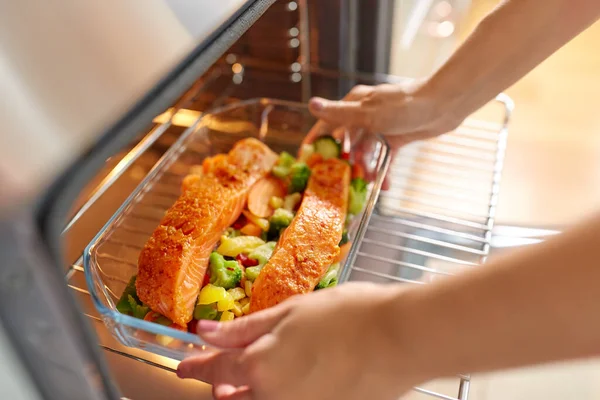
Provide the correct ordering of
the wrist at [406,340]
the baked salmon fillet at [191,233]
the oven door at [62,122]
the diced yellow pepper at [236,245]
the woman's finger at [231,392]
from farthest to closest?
the diced yellow pepper at [236,245]
the baked salmon fillet at [191,233]
the woman's finger at [231,392]
the wrist at [406,340]
the oven door at [62,122]

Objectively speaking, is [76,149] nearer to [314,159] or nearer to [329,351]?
[329,351]

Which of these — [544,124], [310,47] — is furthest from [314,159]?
[544,124]

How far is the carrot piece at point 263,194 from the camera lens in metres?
0.93

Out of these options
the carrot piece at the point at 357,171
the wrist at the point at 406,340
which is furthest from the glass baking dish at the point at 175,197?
the wrist at the point at 406,340

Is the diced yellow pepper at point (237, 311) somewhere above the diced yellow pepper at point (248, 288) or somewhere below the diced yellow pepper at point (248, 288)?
below

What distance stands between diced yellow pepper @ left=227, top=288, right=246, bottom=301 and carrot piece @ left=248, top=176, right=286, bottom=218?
16cm

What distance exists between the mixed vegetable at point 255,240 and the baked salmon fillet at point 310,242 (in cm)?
3

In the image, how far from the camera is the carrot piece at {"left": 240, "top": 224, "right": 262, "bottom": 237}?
907mm

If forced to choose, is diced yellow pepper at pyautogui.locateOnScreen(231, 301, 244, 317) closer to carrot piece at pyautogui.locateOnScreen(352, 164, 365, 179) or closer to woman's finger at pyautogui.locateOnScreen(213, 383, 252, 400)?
woman's finger at pyautogui.locateOnScreen(213, 383, 252, 400)

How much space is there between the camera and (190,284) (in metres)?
0.76

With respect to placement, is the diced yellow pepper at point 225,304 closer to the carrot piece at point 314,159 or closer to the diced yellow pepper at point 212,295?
the diced yellow pepper at point 212,295

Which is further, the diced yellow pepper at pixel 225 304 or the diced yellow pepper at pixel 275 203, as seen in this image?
the diced yellow pepper at pixel 275 203

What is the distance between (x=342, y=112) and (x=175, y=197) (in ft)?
1.11

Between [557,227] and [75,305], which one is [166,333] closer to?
[75,305]
